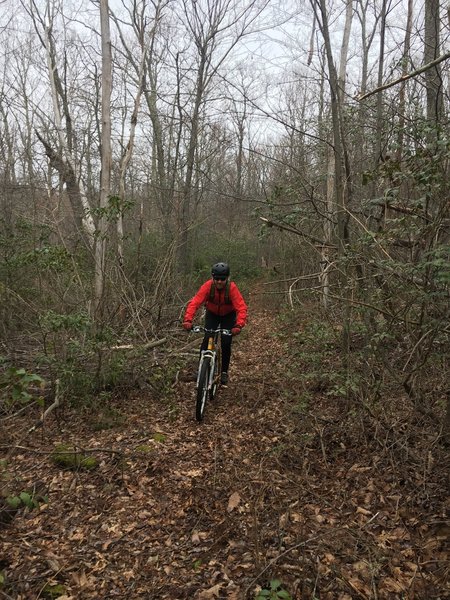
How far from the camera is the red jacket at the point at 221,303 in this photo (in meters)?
5.51

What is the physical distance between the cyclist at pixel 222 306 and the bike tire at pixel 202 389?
351 mm

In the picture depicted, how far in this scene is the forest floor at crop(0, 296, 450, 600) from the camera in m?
2.82

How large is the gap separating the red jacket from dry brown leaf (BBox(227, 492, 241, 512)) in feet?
7.38

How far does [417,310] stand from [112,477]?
334cm

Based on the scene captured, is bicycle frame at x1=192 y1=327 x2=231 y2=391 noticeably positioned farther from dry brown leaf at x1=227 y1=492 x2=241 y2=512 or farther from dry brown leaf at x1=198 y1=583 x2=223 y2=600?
dry brown leaf at x1=198 y1=583 x2=223 y2=600

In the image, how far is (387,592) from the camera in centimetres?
264

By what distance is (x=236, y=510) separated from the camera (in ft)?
11.7

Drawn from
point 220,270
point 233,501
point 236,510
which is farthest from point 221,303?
point 236,510

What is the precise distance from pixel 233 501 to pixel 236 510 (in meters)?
0.12

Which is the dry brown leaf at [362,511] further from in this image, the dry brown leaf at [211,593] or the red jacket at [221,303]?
the red jacket at [221,303]

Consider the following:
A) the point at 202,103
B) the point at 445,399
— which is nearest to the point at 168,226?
the point at 202,103

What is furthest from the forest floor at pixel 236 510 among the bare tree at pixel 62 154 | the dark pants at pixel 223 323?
the bare tree at pixel 62 154

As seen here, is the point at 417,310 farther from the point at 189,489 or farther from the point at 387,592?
the point at 189,489

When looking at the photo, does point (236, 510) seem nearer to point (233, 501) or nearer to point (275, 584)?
point (233, 501)
